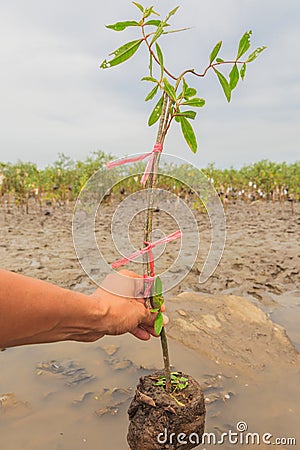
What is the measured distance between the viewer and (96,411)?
7.40 ft

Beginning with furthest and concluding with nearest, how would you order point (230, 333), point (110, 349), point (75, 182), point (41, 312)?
point (75, 182), point (230, 333), point (110, 349), point (41, 312)

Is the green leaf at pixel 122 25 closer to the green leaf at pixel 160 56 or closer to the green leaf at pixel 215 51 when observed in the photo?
the green leaf at pixel 160 56

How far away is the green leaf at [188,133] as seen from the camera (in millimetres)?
1631

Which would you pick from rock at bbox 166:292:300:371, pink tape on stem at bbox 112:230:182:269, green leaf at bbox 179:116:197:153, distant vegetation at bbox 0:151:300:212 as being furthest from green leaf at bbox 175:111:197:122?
distant vegetation at bbox 0:151:300:212

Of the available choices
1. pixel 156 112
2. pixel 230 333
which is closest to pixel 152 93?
pixel 156 112

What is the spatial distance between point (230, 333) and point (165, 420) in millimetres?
1464

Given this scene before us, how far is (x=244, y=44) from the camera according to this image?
61.9 inches

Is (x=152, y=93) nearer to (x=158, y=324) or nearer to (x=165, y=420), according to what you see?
(x=158, y=324)

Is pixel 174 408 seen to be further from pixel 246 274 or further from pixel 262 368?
pixel 246 274

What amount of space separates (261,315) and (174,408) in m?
1.80

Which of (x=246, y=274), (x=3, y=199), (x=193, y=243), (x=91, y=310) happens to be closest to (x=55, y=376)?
(x=91, y=310)

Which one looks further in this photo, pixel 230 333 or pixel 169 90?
pixel 230 333

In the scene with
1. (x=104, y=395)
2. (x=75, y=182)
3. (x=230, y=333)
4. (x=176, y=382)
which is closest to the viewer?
(x=176, y=382)

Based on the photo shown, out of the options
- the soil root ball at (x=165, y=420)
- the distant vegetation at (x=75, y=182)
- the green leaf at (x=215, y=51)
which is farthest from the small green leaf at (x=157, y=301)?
the distant vegetation at (x=75, y=182)
